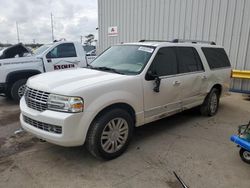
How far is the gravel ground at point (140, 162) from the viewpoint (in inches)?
113

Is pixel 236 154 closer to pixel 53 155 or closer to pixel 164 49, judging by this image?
pixel 164 49

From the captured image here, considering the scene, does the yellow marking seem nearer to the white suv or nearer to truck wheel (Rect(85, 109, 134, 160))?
the white suv

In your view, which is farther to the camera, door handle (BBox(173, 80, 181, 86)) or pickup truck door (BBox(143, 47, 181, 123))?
door handle (BBox(173, 80, 181, 86))

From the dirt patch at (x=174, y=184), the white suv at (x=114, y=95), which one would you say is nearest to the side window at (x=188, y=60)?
the white suv at (x=114, y=95)

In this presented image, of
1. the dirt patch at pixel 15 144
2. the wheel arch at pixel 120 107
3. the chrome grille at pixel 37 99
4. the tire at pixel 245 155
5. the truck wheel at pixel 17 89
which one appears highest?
the chrome grille at pixel 37 99

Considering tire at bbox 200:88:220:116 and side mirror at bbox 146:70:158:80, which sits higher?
side mirror at bbox 146:70:158:80

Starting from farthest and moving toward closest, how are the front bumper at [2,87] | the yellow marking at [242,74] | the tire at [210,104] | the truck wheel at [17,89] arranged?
the yellow marking at [242,74] → the truck wheel at [17,89] → the front bumper at [2,87] → the tire at [210,104]

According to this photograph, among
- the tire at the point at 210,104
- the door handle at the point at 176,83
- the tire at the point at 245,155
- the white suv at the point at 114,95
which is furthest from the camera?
the tire at the point at 210,104

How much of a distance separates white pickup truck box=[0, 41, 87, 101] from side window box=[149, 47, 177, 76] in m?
4.19

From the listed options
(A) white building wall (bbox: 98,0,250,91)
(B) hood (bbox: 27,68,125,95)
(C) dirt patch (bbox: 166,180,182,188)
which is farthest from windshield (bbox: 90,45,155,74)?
(A) white building wall (bbox: 98,0,250,91)

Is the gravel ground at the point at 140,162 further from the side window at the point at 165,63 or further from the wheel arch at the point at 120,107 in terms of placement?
the side window at the point at 165,63

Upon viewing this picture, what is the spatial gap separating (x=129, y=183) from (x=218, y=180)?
1183 millimetres

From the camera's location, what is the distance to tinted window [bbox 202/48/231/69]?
5.20 metres

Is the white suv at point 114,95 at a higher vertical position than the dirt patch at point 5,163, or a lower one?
higher
